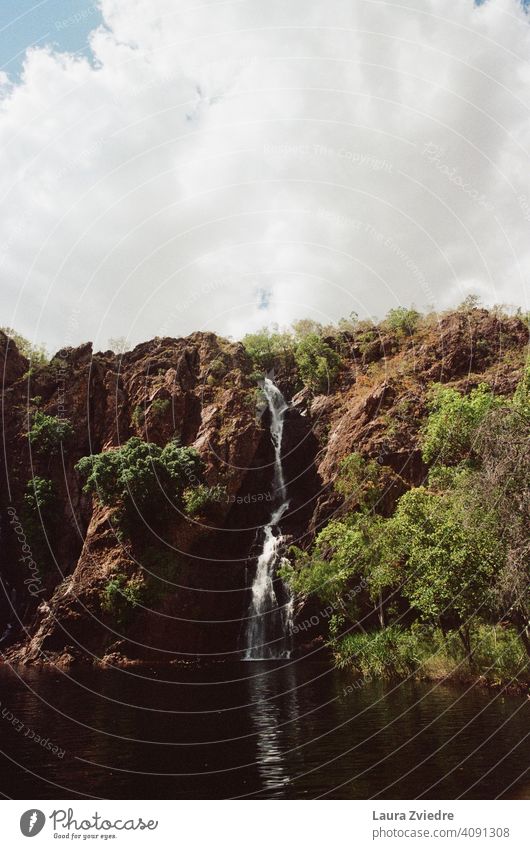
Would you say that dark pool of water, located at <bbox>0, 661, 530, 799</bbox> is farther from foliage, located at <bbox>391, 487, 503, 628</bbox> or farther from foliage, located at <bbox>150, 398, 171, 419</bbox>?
foliage, located at <bbox>150, 398, 171, 419</bbox>

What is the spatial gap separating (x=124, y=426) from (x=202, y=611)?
74.0 ft

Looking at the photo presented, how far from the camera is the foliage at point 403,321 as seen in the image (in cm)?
6623

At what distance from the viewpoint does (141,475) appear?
50438 mm

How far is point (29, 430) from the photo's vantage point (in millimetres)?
58875

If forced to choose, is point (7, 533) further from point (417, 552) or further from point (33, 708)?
point (417, 552)

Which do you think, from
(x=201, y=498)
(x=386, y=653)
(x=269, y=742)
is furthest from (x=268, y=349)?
(x=269, y=742)

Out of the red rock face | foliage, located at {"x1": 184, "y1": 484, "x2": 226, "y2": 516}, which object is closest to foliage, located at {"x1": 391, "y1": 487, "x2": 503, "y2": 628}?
the red rock face

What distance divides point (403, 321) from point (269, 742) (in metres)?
57.7

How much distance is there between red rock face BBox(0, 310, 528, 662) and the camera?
45.9 meters

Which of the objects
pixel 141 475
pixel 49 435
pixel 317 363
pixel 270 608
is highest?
pixel 317 363

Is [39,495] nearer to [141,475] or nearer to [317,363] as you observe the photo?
[141,475]

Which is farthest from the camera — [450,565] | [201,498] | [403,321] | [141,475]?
[403,321]
